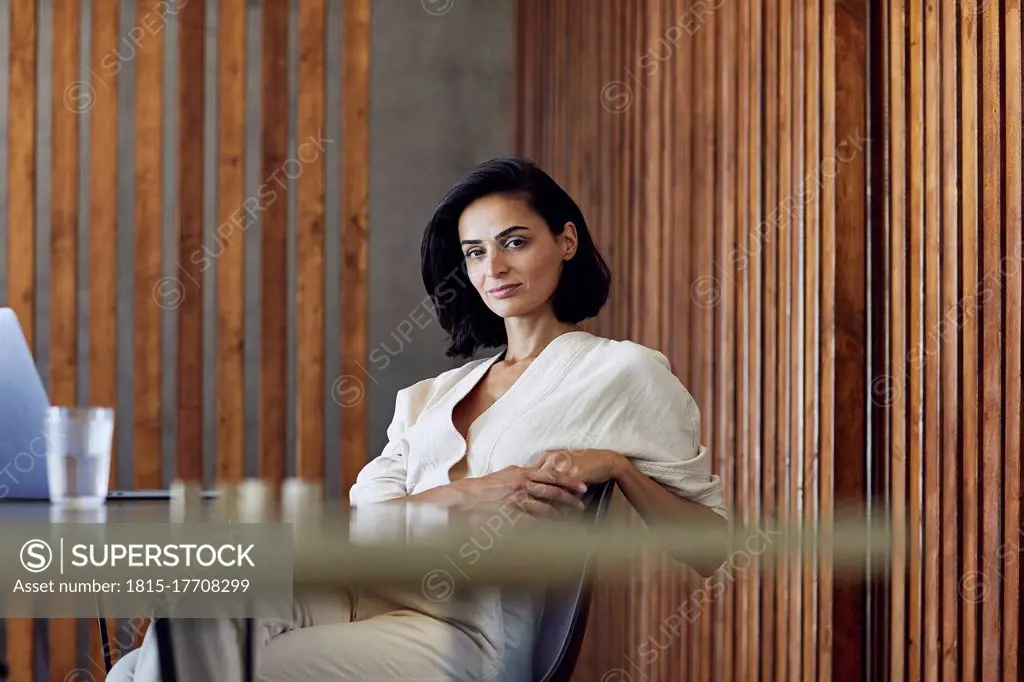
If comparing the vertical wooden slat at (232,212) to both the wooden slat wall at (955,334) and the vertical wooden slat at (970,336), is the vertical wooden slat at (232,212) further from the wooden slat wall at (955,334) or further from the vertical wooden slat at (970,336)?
the vertical wooden slat at (970,336)

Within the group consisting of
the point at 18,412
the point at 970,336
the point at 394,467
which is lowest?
the point at 394,467

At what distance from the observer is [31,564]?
0.77 metres

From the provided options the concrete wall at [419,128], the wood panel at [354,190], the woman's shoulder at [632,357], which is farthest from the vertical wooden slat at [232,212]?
the woman's shoulder at [632,357]

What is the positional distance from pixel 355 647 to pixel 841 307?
1226 millimetres

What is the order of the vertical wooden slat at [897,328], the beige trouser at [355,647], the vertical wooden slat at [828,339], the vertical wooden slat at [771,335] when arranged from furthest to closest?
the vertical wooden slat at [771,335] < the vertical wooden slat at [828,339] < the vertical wooden slat at [897,328] < the beige trouser at [355,647]

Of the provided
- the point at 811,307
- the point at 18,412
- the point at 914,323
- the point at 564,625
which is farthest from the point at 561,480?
the point at 811,307

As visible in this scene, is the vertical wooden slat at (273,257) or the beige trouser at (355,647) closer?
the beige trouser at (355,647)

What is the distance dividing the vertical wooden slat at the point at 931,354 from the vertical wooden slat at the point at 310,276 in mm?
1667

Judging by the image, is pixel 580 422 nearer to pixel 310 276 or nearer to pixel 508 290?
pixel 508 290

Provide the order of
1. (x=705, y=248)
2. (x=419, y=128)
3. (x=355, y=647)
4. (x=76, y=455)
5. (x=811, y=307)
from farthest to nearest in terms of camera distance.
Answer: (x=419, y=128) → (x=705, y=248) → (x=811, y=307) → (x=76, y=455) → (x=355, y=647)

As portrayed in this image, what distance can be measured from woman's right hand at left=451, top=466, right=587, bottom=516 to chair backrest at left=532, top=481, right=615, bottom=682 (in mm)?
39

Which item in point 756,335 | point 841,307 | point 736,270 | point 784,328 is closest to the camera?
point 841,307

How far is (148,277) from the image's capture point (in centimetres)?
311

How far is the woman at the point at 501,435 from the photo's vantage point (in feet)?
3.96
